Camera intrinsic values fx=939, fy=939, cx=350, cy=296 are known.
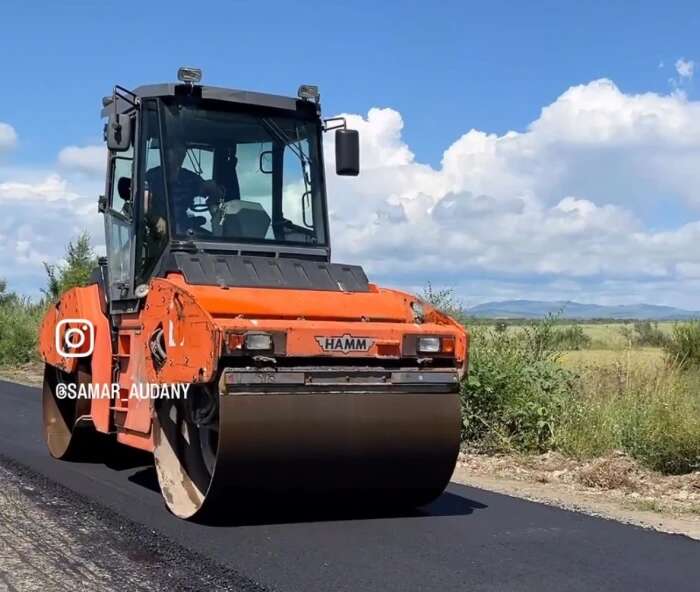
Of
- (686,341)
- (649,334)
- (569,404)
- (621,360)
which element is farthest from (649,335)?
(569,404)

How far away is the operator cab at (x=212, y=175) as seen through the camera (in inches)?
265

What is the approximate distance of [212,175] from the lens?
688cm

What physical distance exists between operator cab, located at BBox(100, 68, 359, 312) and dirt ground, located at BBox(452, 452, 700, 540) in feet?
8.99

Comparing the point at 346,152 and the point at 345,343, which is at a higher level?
the point at 346,152

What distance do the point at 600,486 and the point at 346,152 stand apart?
3.61m

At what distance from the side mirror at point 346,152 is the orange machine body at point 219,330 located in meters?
1.09

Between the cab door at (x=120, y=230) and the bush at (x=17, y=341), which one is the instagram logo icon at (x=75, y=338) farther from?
the bush at (x=17, y=341)

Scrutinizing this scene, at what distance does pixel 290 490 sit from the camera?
5.62m

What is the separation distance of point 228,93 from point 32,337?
19572 mm

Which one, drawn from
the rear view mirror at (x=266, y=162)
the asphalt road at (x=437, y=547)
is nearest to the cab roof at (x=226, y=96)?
the rear view mirror at (x=266, y=162)

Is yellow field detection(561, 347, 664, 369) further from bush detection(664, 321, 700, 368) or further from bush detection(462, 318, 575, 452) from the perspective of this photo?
bush detection(664, 321, 700, 368)

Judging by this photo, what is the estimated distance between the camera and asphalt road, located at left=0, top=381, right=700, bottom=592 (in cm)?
475

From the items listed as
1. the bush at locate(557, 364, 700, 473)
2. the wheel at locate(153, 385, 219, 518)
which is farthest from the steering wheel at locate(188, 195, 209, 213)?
the bush at locate(557, 364, 700, 473)

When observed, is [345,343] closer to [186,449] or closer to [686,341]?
[186,449]
